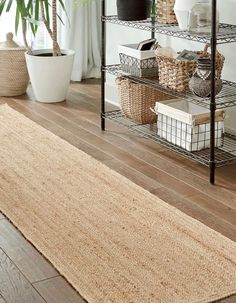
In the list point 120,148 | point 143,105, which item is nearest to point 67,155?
point 120,148

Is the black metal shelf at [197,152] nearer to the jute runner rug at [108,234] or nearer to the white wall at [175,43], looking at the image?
the white wall at [175,43]

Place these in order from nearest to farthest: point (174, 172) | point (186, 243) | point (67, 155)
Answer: point (186, 243) < point (174, 172) < point (67, 155)

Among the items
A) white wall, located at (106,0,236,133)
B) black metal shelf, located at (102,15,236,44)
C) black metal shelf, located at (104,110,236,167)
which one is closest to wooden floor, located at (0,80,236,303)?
black metal shelf, located at (104,110,236,167)

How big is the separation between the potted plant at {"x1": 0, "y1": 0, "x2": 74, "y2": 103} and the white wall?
0.32 metres

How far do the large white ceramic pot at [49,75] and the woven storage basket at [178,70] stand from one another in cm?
119

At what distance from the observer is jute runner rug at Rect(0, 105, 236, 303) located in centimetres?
232

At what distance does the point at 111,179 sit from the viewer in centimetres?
331

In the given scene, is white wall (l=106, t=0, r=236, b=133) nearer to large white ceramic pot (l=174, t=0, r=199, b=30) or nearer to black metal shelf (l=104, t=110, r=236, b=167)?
black metal shelf (l=104, t=110, r=236, b=167)

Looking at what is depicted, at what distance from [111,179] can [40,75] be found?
154 cm

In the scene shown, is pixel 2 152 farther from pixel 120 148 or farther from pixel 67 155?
pixel 120 148

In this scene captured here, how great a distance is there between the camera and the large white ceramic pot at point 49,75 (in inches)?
180

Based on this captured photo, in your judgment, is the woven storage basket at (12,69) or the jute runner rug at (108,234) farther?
the woven storage basket at (12,69)

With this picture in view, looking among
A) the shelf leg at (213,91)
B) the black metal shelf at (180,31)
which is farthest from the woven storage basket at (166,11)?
the shelf leg at (213,91)

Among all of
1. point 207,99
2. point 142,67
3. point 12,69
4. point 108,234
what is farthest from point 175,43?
point 108,234
